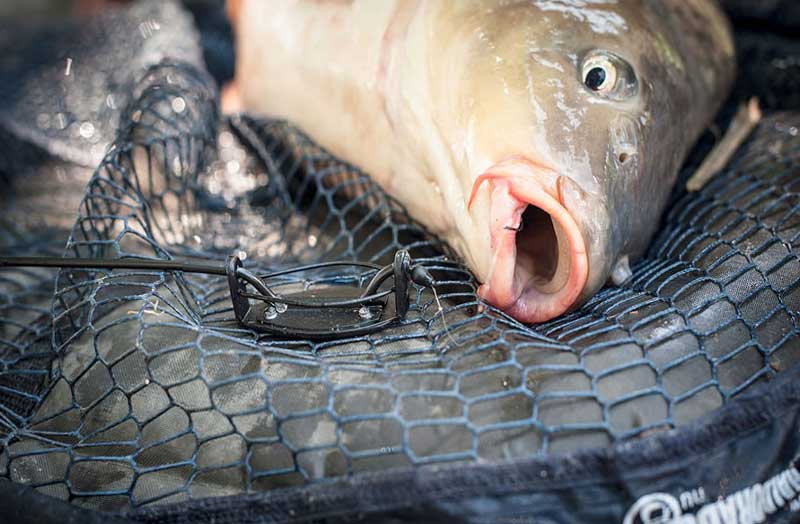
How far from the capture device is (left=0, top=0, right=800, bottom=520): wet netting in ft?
3.25

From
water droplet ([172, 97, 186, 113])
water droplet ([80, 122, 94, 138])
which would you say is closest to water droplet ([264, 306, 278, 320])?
water droplet ([172, 97, 186, 113])

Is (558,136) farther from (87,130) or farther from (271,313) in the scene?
(87,130)

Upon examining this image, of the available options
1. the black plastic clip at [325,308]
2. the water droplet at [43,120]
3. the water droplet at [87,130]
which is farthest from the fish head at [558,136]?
the water droplet at [43,120]

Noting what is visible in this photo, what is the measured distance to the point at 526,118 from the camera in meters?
1.27

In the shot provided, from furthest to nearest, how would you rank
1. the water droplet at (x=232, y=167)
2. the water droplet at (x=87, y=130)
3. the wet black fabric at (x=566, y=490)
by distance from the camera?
the water droplet at (x=87, y=130) → the water droplet at (x=232, y=167) → the wet black fabric at (x=566, y=490)

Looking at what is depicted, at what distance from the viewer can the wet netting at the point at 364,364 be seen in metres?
0.99

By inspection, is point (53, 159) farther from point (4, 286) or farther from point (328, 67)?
point (328, 67)

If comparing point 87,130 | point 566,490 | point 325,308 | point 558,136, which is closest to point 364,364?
point 325,308

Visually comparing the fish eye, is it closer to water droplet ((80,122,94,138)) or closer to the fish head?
the fish head

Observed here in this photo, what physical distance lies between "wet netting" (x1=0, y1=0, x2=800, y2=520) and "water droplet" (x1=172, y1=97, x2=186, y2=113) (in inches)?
10.6

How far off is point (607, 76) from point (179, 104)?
1.06 meters

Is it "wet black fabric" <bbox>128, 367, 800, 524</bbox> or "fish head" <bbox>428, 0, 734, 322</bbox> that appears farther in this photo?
"fish head" <bbox>428, 0, 734, 322</bbox>

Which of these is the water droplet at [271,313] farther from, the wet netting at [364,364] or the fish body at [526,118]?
the fish body at [526,118]

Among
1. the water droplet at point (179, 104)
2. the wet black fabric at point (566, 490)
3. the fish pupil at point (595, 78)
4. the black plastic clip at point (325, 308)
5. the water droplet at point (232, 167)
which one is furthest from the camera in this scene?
the water droplet at point (232, 167)
